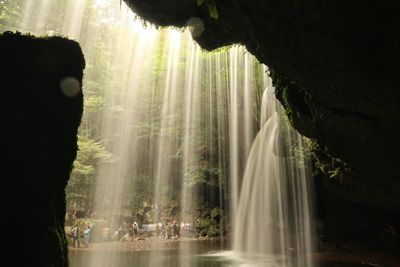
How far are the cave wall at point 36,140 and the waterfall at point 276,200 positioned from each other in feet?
38.1

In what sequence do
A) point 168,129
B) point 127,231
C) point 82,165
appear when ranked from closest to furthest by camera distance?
point 82,165, point 127,231, point 168,129

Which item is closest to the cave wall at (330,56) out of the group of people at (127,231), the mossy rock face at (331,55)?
the mossy rock face at (331,55)

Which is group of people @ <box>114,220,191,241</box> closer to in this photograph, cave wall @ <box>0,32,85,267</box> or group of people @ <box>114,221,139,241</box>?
group of people @ <box>114,221,139,241</box>

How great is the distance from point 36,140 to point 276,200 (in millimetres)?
14898

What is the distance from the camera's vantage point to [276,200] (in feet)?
59.8

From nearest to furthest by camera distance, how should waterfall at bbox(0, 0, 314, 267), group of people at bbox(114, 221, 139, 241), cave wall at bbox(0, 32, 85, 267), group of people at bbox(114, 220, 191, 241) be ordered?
cave wall at bbox(0, 32, 85, 267), waterfall at bbox(0, 0, 314, 267), group of people at bbox(114, 221, 139, 241), group of people at bbox(114, 220, 191, 241)

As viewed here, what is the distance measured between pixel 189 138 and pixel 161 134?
3195 millimetres

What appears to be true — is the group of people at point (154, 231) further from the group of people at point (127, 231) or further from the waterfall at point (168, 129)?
the waterfall at point (168, 129)

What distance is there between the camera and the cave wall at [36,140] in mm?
5457

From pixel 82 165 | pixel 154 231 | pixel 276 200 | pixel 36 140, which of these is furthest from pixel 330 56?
pixel 154 231

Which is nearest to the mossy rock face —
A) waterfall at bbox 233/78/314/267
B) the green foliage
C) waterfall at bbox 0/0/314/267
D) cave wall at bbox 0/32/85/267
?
cave wall at bbox 0/32/85/267

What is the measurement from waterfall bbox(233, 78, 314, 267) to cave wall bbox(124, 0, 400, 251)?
7.63 meters

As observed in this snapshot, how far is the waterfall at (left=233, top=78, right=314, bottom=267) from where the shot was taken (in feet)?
54.8

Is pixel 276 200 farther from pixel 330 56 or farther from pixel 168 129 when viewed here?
pixel 330 56
